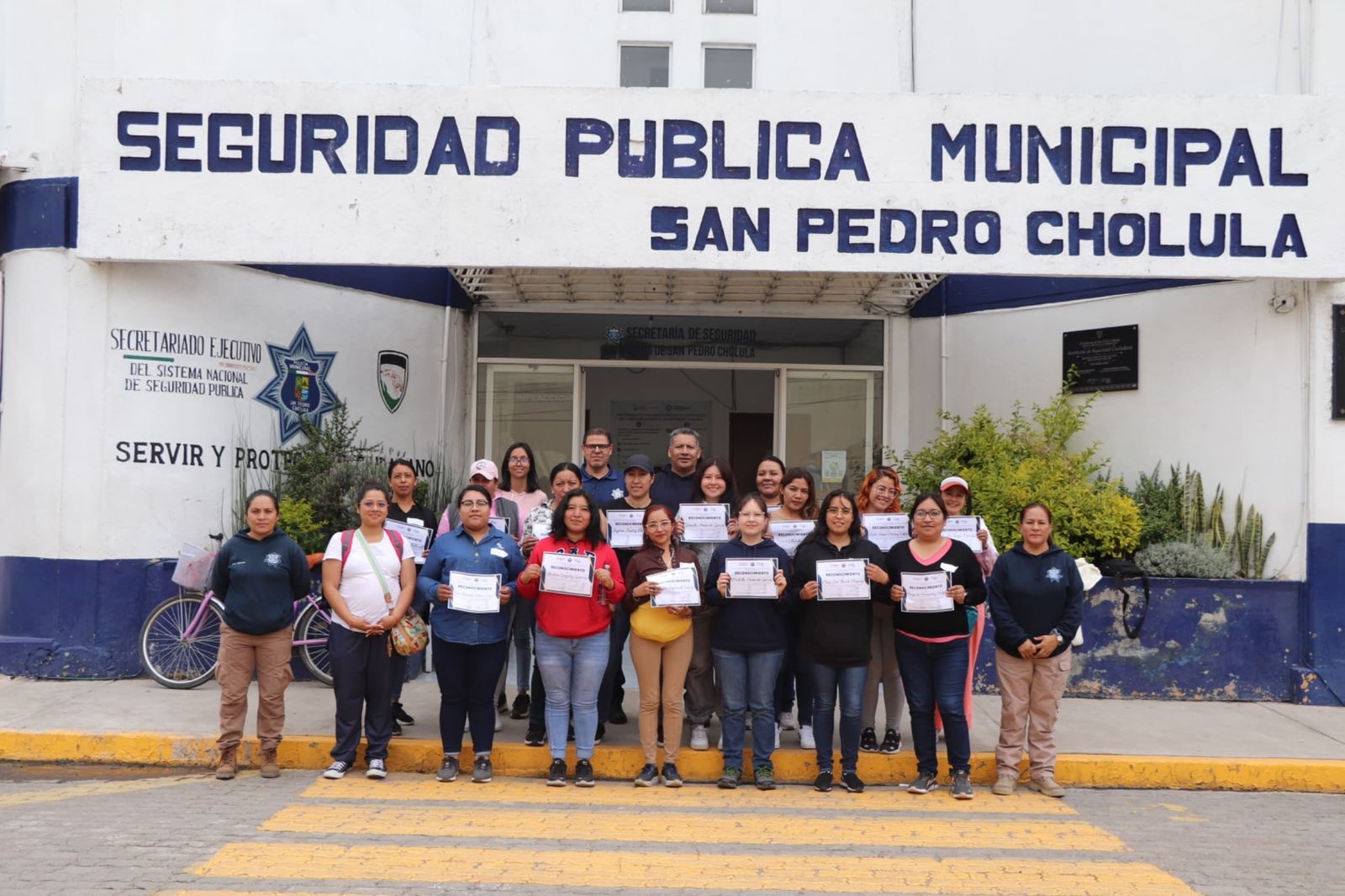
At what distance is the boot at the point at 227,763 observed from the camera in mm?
7820

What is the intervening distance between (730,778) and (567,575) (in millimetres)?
1675

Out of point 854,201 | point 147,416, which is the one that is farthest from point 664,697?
point 147,416

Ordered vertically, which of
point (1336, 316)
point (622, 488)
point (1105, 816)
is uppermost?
point (1336, 316)

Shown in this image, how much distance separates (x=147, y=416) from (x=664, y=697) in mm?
5539

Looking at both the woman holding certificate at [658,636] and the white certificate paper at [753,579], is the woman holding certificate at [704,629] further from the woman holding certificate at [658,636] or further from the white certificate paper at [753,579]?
the white certificate paper at [753,579]

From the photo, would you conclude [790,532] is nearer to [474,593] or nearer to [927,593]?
[927,593]

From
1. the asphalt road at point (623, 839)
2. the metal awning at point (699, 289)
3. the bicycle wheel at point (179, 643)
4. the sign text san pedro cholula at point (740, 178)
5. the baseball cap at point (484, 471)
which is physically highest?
the sign text san pedro cholula at point (740, 178)

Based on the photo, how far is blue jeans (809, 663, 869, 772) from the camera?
7.59m

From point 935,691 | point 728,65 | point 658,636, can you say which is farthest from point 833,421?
point 658,636

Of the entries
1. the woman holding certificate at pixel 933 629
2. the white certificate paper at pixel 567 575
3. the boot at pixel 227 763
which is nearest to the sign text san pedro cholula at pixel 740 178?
the woman holding certificate at pixel 933 629

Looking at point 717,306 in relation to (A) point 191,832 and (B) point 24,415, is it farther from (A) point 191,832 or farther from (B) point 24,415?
(A) point 191,832

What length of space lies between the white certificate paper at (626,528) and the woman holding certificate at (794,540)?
89cm

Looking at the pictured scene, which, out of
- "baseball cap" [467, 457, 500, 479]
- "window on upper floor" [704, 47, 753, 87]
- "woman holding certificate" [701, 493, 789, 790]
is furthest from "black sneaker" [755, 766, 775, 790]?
"window on upper floor" [704, 47, 753, 87]

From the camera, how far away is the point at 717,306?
1389cm
